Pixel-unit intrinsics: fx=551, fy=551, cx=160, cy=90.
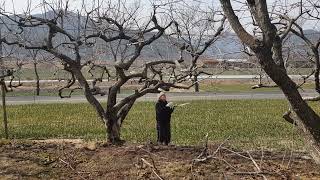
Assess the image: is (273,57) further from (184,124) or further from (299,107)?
(184,124)

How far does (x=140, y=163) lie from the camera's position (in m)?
7.96

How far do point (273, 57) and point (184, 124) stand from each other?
34.4ft

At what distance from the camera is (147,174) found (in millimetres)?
7551

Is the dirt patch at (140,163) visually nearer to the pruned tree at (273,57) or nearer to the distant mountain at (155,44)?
the pruned tree at (273,57)

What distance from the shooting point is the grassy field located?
13.9 meters

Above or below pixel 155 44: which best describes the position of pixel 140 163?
below

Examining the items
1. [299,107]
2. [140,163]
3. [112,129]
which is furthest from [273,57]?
[112,129]

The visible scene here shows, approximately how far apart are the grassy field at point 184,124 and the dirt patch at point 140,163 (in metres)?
2.99

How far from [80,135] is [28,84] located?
93.4 ft

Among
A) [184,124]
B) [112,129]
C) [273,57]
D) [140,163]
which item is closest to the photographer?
[273,57]

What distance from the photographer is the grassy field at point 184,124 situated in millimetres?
13938

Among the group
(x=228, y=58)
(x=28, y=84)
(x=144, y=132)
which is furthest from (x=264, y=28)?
(x=28, y=84)

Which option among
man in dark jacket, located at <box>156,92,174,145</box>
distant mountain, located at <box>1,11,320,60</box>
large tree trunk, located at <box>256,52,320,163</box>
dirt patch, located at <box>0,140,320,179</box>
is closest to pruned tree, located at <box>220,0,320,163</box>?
large tree trunk, located at <box>256,52,320,163</box>

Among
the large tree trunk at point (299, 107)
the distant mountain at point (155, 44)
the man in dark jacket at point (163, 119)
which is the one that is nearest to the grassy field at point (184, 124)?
the man in dark jacket at point (163, 119)
